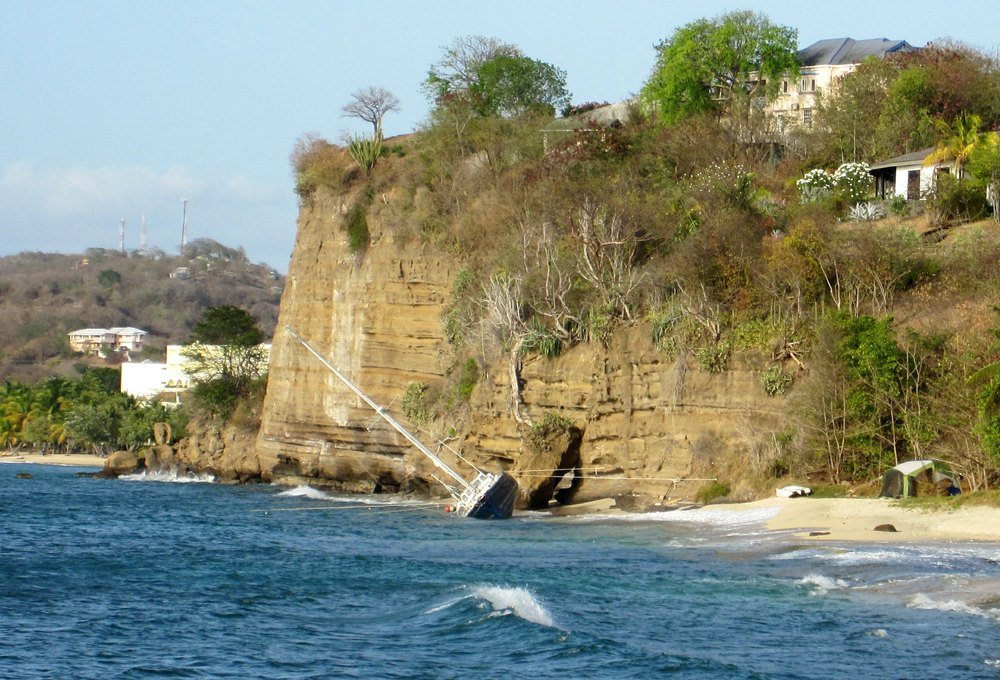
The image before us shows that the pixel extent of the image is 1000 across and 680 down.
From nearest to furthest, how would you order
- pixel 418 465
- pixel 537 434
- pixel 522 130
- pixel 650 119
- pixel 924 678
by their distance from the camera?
pixel 924 678 < pixel 537 434 < pixel 418 465 < pixel 522 130 < pixel 650 119

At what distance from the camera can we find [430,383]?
4888cm

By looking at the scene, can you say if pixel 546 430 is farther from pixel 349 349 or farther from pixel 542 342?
pixel 349 349

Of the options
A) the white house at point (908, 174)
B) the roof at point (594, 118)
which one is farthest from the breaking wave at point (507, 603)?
the roof at point (594, 118)

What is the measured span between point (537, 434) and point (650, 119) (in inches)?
935

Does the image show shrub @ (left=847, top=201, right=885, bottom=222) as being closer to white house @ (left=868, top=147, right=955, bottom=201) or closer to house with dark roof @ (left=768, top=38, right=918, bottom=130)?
white house @ (left=868, top=147, right=955, bottom=201)

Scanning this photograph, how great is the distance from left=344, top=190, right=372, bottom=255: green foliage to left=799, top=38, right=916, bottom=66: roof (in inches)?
1147

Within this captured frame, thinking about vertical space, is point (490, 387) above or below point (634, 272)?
below

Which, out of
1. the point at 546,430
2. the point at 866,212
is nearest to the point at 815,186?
the point at 866,212

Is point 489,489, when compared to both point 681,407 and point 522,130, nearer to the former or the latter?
point 681,407

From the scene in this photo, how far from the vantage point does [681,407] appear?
3772cm

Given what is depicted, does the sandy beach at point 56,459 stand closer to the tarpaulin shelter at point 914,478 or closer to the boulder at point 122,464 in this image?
the boulder at point 122,464

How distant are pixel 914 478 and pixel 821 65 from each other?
47.4 meters

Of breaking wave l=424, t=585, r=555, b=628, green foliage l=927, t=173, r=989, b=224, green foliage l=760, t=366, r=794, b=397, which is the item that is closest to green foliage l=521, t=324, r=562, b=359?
green foliage l=760, t=366, r=794, b=397

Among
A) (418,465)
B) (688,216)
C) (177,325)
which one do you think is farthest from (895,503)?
(177,325)
